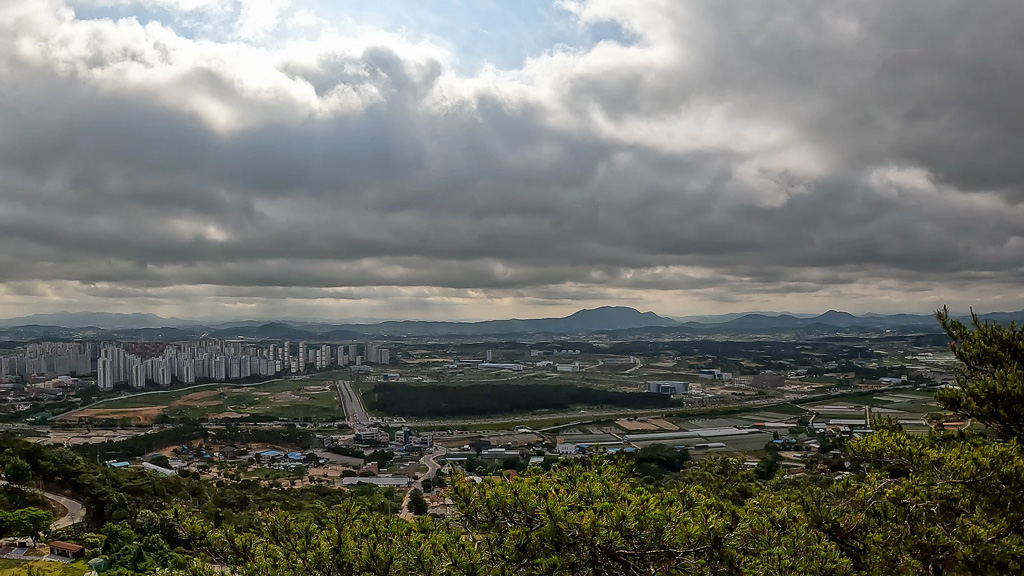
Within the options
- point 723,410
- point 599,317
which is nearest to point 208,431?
point 723,410

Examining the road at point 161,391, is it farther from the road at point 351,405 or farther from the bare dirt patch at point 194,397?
the road at point 351,405

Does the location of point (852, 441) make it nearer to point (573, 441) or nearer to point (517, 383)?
point (573, 441)

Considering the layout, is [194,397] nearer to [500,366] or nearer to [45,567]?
[500,366]

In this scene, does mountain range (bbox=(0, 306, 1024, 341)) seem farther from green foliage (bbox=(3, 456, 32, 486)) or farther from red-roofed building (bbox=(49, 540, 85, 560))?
red-roofed building (bbox=(49, 540, 85, 560))

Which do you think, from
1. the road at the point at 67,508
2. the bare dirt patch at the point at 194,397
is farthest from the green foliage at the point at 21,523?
the bare dirt patch at the point at 194,397

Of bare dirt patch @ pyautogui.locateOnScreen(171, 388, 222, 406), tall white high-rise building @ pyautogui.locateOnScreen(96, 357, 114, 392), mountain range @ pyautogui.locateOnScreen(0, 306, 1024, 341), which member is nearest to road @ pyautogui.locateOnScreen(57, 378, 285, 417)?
bare dirt patch @ pyautogui.locateOnScreen(171, 388, 222, 406)

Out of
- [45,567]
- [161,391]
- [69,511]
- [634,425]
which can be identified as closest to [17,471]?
[69,511]
